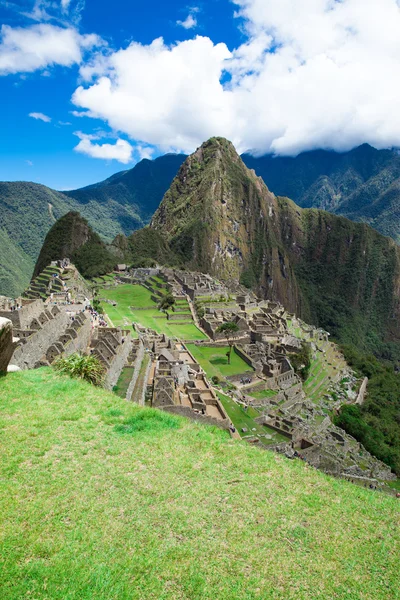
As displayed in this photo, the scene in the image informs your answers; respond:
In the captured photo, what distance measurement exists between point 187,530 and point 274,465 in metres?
2.90

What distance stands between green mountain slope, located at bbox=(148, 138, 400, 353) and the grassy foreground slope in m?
122

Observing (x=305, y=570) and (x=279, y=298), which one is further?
(x=279, y=298)

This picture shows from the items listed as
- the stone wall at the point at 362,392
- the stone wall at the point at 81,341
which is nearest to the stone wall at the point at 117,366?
the stone wall at the point at 81,341

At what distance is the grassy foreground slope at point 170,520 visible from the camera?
4715mm

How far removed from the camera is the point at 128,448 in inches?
303

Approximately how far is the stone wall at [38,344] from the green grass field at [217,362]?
14287mm

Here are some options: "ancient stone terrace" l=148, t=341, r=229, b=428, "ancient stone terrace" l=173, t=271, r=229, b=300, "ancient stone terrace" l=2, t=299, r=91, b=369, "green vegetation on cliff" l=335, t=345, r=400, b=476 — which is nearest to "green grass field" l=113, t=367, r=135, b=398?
"ancient stone terrace" l=148, t=341, r=229, b=428

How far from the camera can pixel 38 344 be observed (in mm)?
17609

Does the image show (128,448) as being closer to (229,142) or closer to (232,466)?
(232,466)

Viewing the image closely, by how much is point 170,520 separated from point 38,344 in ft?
45.1

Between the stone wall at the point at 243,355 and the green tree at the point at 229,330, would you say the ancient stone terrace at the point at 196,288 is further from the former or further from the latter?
the stone wall at the point at 243,355

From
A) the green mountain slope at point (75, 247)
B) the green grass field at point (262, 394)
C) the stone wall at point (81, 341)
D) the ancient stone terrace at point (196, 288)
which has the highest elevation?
the green mountain slope at point (75, 247)

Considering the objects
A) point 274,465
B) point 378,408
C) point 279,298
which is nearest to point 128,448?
point 274,465

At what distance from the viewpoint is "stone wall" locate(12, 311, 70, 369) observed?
1538 centimetres
